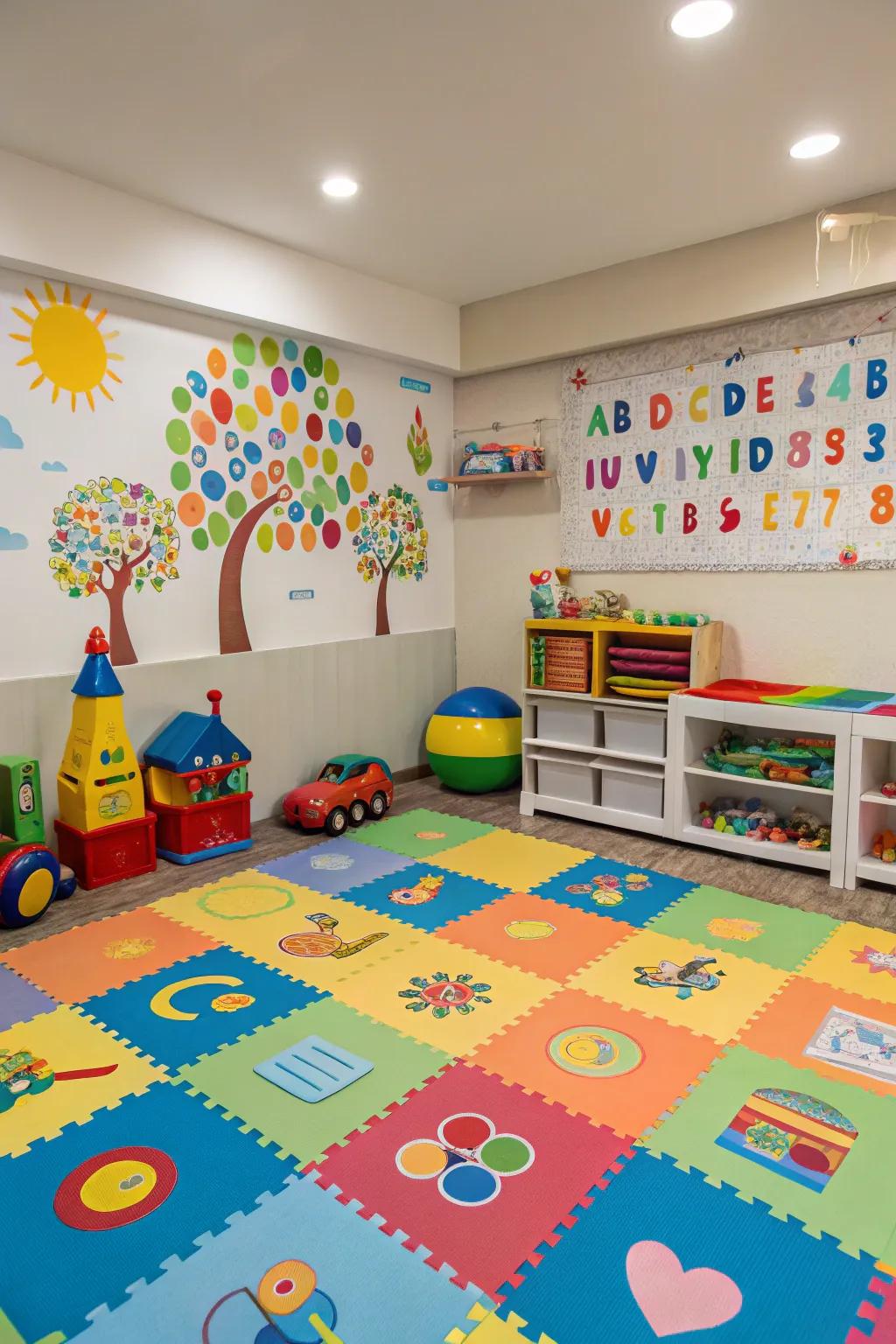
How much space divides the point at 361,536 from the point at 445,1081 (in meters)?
3.37

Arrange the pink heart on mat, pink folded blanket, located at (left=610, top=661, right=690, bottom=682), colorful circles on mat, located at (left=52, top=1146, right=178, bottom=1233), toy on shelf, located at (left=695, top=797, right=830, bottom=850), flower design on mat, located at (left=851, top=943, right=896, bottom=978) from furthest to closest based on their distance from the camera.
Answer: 1. pink folded blanket, located at (left=610, top=661, right=690, bottom=682)
2. toy on shelf, located at (left=695, top=797, right=830, bottom=850)
3. flower design on mat, located at (left=851, top=943, right=896, bottom=978)
4. colorful circles on mat, located at (left=52, top=1146, right=178, bottom=1233)
5. the pink heart on mat

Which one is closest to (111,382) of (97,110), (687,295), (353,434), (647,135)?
(97,110)

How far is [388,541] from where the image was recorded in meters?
5.26

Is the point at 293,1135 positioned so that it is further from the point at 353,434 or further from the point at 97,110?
the point at 353,434

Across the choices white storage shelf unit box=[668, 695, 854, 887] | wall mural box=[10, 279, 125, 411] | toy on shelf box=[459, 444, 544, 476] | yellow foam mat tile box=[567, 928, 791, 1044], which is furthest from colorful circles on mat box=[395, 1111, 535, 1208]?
toy on shelf box=[459, 444, 544, 476]

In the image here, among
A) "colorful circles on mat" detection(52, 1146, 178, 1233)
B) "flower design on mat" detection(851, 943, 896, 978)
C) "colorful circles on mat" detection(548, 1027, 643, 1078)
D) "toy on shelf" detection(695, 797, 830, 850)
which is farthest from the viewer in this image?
"toy on shelf" detection(695, 797, 830, 850)

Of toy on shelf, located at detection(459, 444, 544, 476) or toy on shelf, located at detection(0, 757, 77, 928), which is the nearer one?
toy on shelf, located at detection(0, 757, 77, 928)

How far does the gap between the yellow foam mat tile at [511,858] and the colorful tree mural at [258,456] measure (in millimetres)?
1532

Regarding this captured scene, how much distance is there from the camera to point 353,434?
16.4 feet

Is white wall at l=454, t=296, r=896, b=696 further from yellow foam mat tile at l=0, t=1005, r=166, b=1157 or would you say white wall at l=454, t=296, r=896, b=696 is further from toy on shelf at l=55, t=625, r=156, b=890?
yellow foam mat tile at l=0, t=1005, r=166, b=1157

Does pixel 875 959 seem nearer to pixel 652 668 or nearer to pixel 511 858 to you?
pixel 511 858

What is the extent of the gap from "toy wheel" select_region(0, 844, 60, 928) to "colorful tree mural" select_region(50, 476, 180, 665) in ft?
3.35

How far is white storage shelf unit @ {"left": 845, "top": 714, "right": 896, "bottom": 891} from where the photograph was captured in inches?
140

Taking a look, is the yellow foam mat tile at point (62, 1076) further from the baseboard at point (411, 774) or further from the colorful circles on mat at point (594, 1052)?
the baseboard at point (411, 774)
